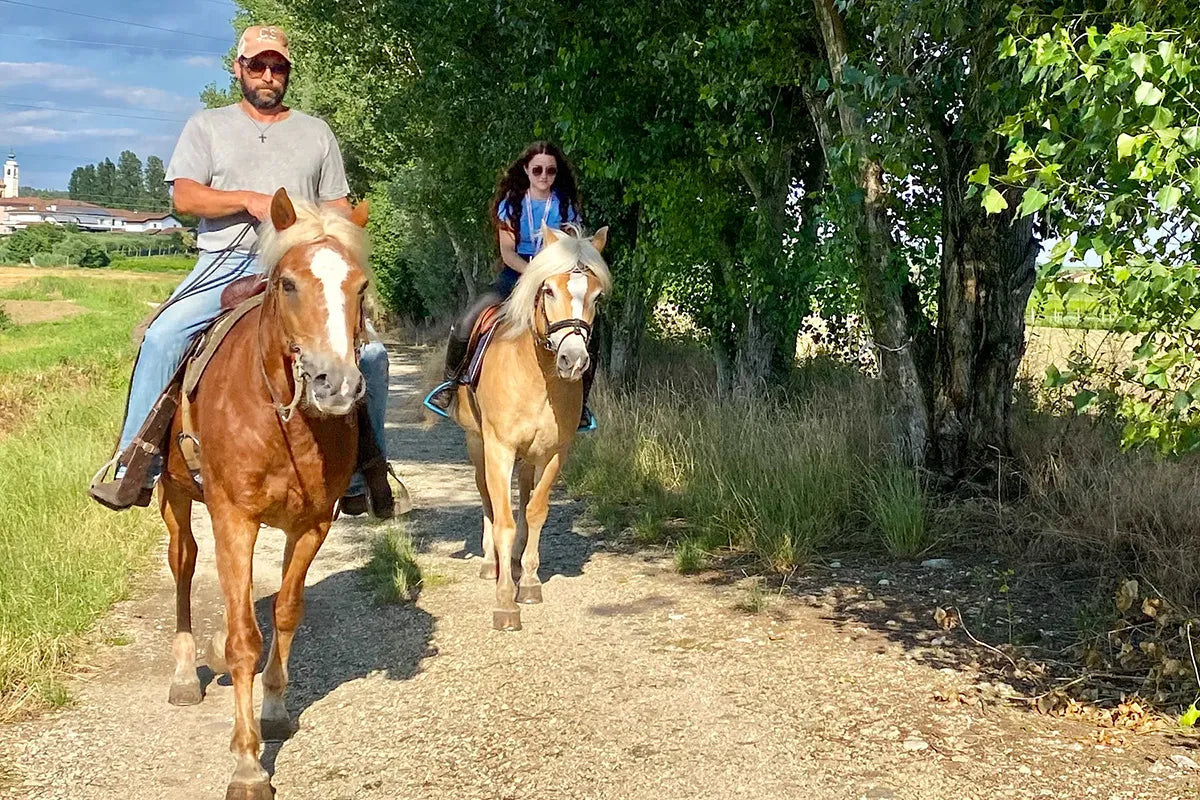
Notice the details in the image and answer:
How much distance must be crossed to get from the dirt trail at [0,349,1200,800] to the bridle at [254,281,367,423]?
5.01ft

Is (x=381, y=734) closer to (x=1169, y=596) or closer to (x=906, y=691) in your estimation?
(x=906, y=691)

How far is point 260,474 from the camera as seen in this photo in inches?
171

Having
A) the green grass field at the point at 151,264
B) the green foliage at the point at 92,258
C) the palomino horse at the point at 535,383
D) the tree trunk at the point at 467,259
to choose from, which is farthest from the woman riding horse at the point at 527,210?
the green foliage at the point at 92,258

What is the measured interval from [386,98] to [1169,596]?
19222mm

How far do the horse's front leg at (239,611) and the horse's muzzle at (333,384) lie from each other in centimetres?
97

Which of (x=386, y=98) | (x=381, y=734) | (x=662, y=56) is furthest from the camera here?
(x=386, y=98)

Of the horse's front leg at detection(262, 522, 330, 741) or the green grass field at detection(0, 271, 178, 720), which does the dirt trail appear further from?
the green grass field at detection(0, 271, 178, 720)

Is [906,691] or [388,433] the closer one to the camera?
[906,691]

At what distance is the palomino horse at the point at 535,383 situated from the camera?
20.3 feet

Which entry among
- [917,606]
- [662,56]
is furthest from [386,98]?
[917,606]

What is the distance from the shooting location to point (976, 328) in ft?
25.8

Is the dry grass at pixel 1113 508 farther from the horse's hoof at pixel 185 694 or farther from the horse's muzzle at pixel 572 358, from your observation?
the horse's hoof at pixel 185 694

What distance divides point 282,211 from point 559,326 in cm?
235

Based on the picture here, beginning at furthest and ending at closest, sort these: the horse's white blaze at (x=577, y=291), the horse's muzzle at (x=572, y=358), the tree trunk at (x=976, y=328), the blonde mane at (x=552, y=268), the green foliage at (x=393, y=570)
Result: the tree trunk at (x=976, y=328)
the green foliage at (x=393, y=570)
the blonde mane at (x=552, y=268)
the horse's white blaze at (x=577, y=291)
the horse's muzzle at (x=572, y=358)
